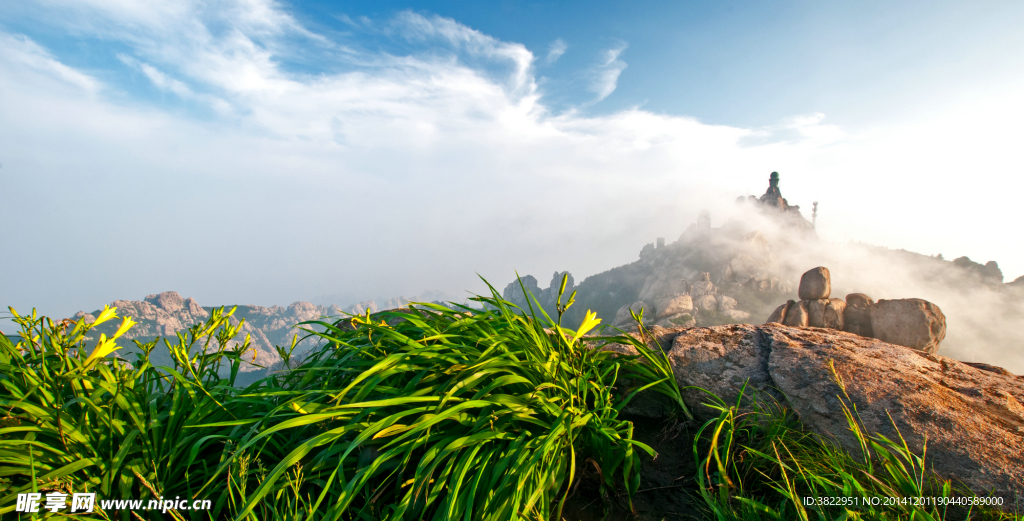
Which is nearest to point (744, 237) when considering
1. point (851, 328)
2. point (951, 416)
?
point (851, 328)

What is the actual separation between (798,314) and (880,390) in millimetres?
57902

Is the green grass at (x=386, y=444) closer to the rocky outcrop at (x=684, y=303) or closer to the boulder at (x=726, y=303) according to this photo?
the rocky outcrop at (x=684, y=303)

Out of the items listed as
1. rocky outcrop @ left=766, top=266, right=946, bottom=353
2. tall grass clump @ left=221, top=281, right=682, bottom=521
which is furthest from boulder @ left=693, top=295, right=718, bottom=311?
tall grass clump @ left=221, top=281, right=682, bottom=521

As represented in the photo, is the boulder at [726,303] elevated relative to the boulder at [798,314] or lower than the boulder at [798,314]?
lower

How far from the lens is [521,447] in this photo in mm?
1960

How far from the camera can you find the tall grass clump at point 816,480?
186cm

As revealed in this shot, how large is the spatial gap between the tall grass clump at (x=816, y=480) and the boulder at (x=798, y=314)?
186ft

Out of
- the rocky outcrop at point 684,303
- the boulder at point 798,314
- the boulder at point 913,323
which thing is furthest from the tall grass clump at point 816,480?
the rocky outcrop at point 684,303

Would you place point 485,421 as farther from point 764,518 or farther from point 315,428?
point 764,518

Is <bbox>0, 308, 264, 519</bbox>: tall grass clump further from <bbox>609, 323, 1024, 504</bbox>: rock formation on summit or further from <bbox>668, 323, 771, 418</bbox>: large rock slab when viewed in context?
<bbox>668, 323, 771, 418</bbox>: large rock slab

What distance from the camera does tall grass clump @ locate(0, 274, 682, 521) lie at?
1.80m

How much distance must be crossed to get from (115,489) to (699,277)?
6465 inches

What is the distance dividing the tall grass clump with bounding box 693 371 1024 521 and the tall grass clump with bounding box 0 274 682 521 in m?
0.50

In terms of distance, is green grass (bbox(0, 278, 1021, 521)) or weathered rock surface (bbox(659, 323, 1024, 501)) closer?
green grass (bbox(0, 278, 1021, 521))
